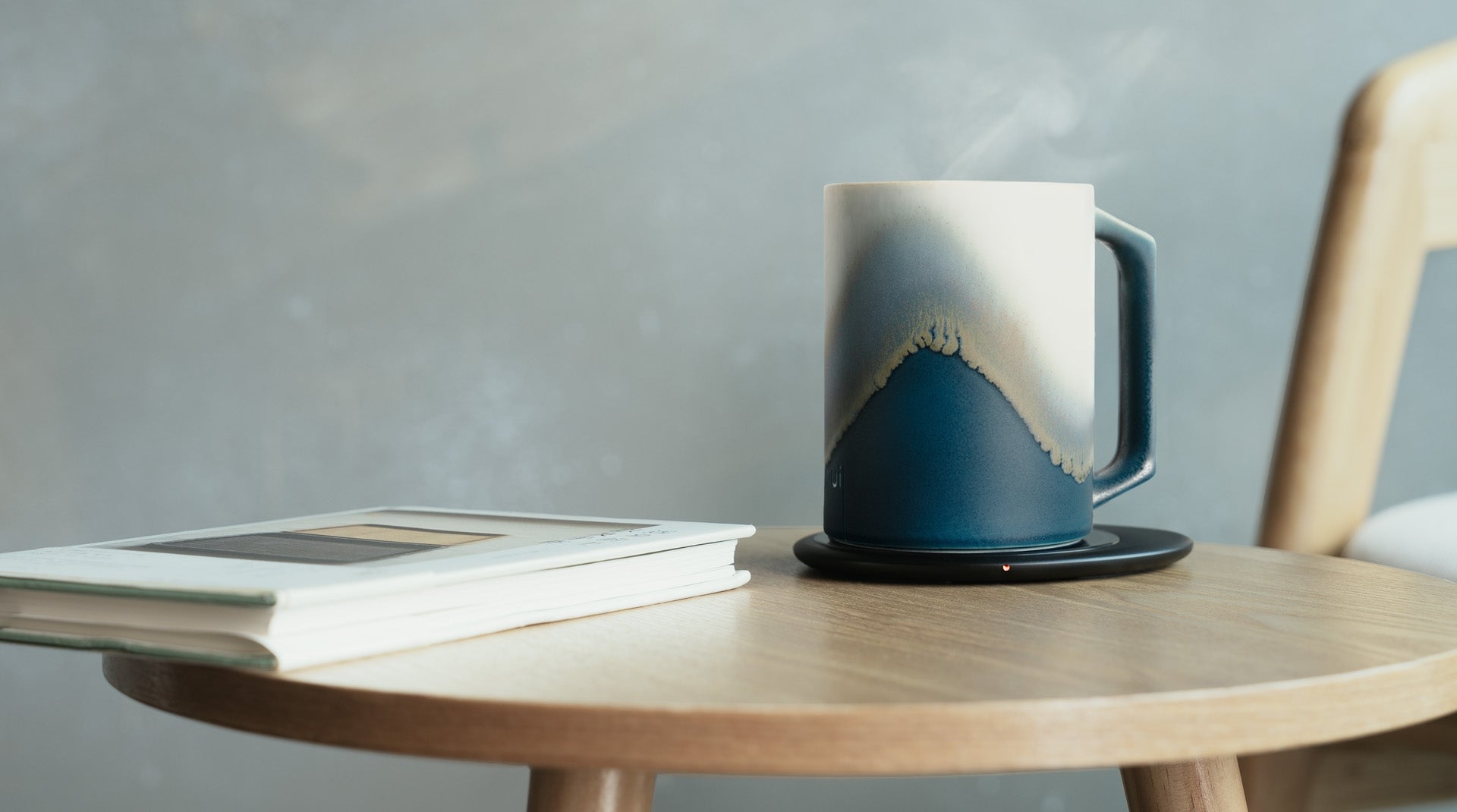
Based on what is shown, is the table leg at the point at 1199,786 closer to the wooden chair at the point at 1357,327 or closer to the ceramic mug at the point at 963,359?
the ceramic mug at the point at 963,359

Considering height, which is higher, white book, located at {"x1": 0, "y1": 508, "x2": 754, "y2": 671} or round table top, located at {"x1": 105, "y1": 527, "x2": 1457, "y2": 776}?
white book, located at {"x1": 0, "y1": 508, "x2": 754, "y2": 671}

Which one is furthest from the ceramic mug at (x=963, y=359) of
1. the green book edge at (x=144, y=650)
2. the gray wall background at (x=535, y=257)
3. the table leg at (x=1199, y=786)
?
the gray wall background at (x=535, y=257)

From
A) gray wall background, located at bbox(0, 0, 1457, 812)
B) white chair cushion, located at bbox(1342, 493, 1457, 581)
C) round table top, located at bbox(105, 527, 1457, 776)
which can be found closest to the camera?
round table top, located at bbox(105, 527, 1457, 776)

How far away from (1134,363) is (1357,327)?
1.35 ft

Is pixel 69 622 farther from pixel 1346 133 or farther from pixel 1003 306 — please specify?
Result: pixel 1346 133

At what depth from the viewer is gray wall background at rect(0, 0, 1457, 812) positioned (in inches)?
44.8

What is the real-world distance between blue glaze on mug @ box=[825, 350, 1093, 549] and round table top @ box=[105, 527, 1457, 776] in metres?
0.06

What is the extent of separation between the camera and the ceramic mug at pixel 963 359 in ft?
1.90

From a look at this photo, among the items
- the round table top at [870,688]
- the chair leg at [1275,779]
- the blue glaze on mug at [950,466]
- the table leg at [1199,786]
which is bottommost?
the chair leg at [1275,779]

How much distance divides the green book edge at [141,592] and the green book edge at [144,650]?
0.05ft

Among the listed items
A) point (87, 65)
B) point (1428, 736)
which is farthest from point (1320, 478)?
point (87, 65)

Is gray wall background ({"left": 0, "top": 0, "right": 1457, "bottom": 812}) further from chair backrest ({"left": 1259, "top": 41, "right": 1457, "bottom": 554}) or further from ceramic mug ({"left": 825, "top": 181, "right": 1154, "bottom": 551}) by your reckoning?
ceramic mug ({"left": 825, "top": 181, "right": 1154, "bottom": 551})

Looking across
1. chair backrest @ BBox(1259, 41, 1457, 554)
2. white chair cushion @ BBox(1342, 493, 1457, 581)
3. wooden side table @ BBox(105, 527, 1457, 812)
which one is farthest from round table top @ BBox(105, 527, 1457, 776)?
chair backrest @ BBox(1259, 41, 1457, 554)

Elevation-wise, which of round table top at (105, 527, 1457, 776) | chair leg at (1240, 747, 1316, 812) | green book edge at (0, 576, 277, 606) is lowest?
chair leg at (1240, 747, 1316, 812)
